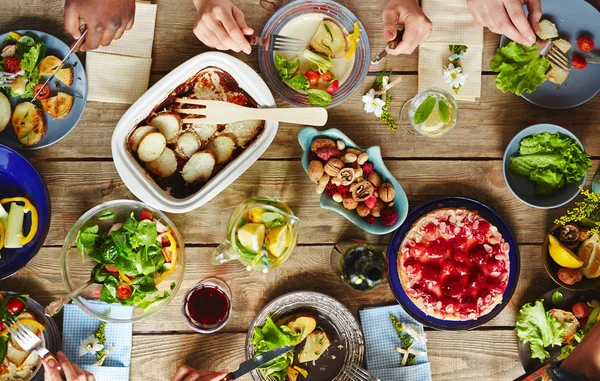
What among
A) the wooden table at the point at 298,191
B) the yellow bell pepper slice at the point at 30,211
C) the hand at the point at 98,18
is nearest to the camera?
the hand at the point at 98,18

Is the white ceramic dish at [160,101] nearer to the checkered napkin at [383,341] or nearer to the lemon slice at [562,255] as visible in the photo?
the checkered napkin at [383,341]

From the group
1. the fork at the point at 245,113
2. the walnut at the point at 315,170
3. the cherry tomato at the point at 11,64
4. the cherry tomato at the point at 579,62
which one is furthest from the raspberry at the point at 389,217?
the cherry tomato at the point at 11,64

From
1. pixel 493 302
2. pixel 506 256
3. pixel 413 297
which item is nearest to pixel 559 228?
pixel 506 256

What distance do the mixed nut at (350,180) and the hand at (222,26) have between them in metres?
0.43

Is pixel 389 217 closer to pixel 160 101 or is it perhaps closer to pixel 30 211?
pixel 160 101

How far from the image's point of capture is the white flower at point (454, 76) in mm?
1924

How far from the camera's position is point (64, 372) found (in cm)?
179

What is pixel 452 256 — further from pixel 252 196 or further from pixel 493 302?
pixel 252 196

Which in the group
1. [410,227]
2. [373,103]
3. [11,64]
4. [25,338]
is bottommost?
[25,338]

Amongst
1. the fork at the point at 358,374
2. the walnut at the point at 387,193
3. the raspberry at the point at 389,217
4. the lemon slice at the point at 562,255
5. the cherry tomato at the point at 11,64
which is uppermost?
the cherry tomato at the point at 11,64

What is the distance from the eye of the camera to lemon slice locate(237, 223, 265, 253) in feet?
5.85

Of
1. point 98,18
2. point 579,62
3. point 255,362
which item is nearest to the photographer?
point 98,18

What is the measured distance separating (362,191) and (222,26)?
723mm

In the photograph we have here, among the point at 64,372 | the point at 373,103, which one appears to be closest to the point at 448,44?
the point at 373,103
